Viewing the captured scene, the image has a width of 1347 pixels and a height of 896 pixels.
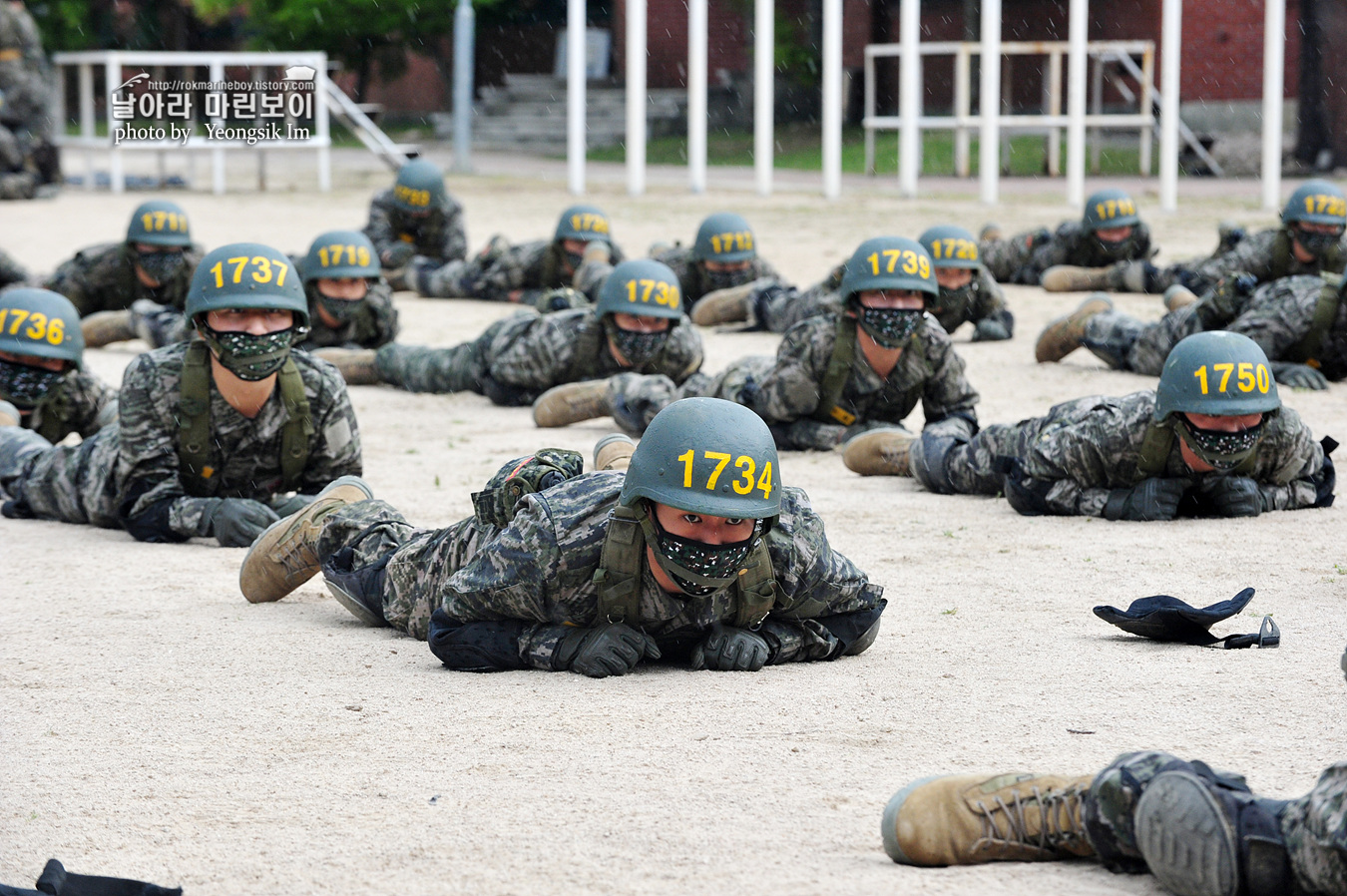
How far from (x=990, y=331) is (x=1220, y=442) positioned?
6479 mm

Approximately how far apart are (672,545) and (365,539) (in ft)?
5.05

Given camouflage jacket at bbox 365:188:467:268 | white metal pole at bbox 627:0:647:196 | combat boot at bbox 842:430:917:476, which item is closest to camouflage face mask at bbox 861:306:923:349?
combat boot at bbox 842:430:917:476

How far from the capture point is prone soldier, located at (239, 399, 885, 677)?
4.86 m

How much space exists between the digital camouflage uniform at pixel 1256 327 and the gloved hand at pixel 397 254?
7080 mm

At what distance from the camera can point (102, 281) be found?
13242 millimetres

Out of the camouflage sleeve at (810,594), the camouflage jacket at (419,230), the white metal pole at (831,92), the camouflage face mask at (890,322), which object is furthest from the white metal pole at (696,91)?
the camouflage sleeve at (810,594)

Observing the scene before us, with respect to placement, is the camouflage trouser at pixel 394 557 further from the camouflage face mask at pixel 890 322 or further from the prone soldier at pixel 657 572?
the camouflage face mask at pixel 890 322

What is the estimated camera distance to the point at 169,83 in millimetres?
24078

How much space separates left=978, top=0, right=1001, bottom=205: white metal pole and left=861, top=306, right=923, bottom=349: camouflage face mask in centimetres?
1281

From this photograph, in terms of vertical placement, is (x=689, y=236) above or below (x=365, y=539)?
above

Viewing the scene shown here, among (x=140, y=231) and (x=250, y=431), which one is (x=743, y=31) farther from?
(x=250, y=431)

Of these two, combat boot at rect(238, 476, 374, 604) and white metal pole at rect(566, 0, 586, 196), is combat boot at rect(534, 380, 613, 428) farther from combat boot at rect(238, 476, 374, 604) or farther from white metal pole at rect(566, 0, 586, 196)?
white metal pole at rect(566, 0, 586, 196)

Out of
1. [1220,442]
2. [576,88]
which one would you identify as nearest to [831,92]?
[576,88]

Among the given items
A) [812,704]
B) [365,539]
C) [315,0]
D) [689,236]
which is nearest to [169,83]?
[689,236]
